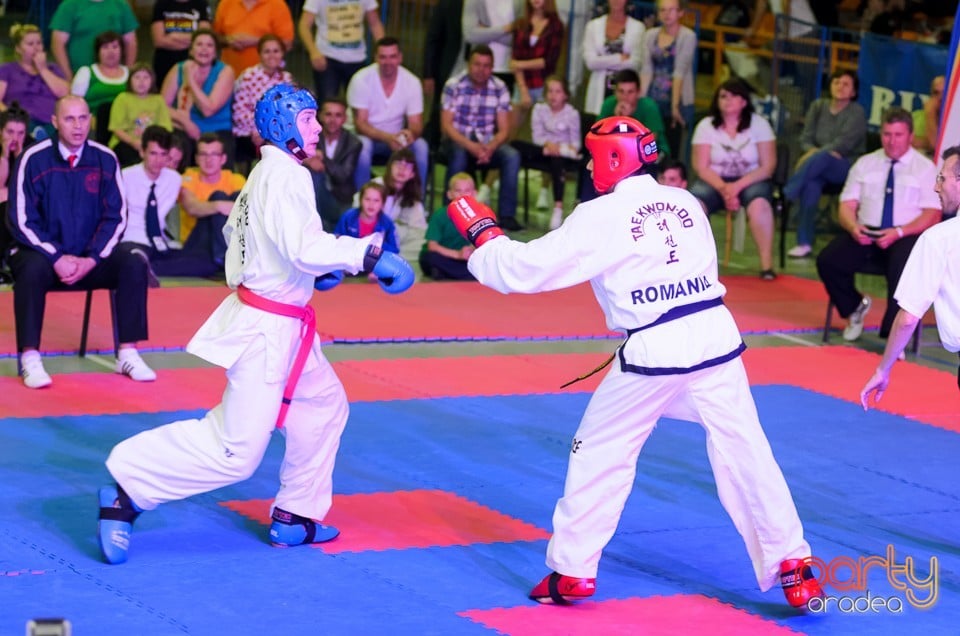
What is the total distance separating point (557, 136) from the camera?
12898mm

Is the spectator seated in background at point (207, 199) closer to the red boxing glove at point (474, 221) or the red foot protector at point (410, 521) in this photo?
the red foot protector at point (410, 521)

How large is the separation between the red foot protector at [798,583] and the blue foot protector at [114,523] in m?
2.28

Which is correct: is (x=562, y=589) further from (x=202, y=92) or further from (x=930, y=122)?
(x=930, y=122)

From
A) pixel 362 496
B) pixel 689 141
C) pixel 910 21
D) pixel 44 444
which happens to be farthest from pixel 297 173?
pixel 910 21

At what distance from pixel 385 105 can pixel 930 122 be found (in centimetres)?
465

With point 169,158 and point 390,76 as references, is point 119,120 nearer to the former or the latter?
point 169,158

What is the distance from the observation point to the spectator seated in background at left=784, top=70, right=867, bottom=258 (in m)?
12.6

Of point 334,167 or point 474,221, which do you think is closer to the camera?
point 474,221

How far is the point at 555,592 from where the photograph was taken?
4.98 m

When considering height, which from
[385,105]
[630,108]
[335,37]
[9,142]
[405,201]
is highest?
[335,37]

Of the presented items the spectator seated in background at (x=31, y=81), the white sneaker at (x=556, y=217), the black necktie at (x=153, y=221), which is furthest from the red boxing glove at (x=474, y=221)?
the white sneaker at (x=556, y=217)

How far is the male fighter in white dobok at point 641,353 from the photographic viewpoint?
15.8 feet

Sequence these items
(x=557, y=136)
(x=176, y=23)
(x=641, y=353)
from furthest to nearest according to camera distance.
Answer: (x=557, y=136) < (x=176, y=23) < (x=641, y=353)

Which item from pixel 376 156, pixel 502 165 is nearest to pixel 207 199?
pixel 376 156
